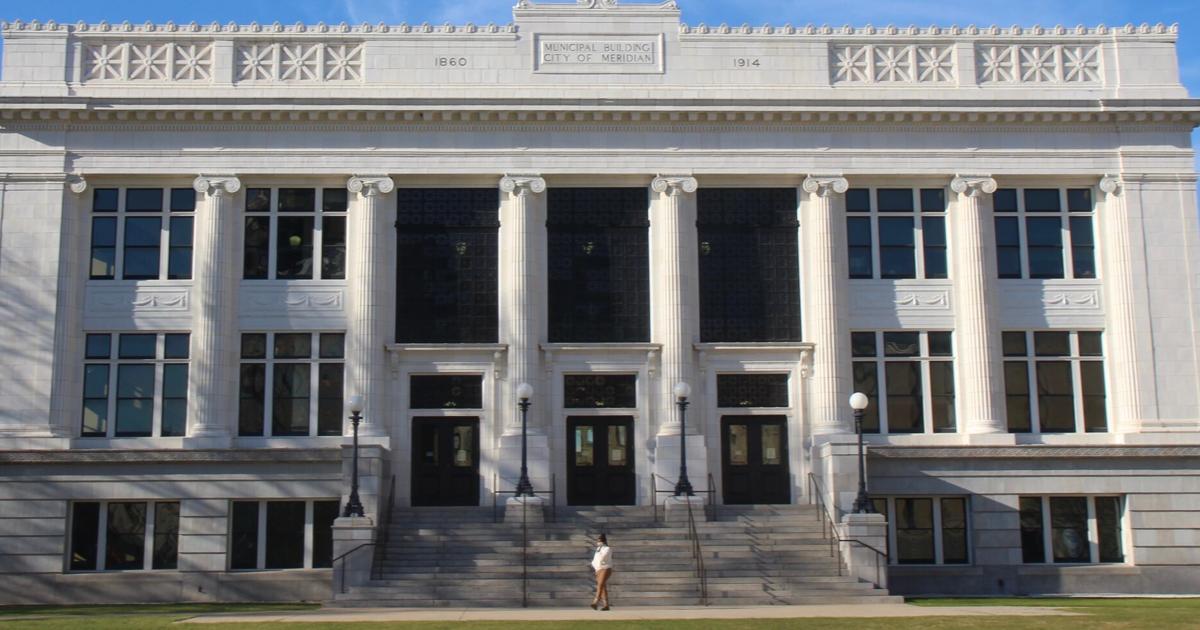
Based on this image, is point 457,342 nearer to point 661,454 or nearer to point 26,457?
point 661,454

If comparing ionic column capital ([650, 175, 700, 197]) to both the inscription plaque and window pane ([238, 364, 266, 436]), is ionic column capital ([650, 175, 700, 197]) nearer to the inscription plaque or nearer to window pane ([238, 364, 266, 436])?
the inscription plaque

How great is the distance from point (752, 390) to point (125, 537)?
17563 millimetres

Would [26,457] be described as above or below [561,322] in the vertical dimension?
below

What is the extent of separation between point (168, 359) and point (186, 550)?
562 centimetres

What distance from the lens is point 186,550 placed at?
1442 inches

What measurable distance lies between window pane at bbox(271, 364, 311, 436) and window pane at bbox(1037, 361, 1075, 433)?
20.8 metres

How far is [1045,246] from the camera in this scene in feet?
134

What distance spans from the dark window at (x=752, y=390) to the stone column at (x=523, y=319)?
4918 millimetres

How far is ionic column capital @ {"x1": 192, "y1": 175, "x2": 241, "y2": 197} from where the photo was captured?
39.4m

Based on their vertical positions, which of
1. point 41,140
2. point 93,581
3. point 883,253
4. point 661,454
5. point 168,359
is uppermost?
point 41,140

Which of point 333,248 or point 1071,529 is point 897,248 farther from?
point 333,248

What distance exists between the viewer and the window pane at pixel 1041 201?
40.9 metres

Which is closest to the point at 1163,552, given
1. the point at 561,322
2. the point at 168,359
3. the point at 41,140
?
the point at 561,322

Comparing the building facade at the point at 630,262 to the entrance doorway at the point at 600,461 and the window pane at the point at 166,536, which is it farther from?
the window pane at the point at 166,536
